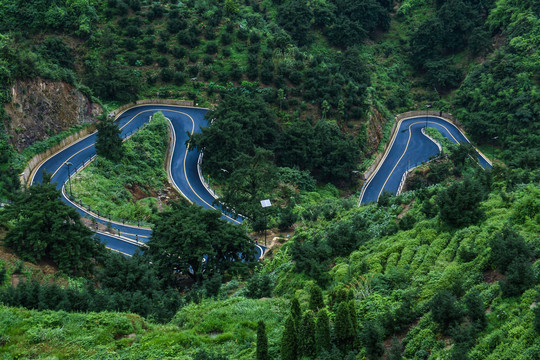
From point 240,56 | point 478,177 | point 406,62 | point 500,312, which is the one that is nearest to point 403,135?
point 406,62

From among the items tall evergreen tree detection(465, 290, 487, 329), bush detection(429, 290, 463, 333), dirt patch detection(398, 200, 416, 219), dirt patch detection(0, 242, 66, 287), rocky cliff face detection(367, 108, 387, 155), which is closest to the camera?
tall evergreen tree detection(465, 290, 487, 329)

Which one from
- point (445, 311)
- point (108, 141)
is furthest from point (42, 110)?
point (445, 311)

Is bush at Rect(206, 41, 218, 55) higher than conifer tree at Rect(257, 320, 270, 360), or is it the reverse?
bush at Rect(206, 41, 218, 55)

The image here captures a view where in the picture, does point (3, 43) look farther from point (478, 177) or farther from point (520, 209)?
point (520, 209)

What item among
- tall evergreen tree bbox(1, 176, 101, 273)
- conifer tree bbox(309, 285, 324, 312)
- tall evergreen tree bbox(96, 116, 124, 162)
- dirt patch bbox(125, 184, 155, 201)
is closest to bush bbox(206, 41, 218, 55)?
tall evergreen tree bbox(96, 116, 124, 162)

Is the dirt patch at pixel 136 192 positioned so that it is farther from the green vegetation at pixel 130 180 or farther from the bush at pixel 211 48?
the bush at pixel 211 48

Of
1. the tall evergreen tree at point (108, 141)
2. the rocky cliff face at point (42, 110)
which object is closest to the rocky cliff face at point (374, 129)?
the tall evergreen tree at point (108, 141)

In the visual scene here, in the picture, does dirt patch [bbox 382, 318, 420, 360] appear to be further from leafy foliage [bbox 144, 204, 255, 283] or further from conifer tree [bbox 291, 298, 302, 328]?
leafy foliage [bbox 144, 204, 255, 283]
